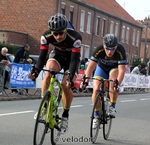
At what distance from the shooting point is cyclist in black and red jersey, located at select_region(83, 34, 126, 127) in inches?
347

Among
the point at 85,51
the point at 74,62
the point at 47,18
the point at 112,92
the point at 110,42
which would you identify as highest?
the point at 47,18

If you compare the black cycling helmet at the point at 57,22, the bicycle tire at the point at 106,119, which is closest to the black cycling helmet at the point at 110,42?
the bicycle tire at the point at 106,119

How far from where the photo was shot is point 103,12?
52094 mm

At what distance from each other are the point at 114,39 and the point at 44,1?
113 ft

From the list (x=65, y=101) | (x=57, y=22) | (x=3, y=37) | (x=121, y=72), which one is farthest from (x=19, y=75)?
(x=3, y=37)

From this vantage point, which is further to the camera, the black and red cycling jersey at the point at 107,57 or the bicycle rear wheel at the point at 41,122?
the black and red cycling jersey at the point at 107,57

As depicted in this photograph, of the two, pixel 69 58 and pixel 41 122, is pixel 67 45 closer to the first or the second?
pixel 69 58

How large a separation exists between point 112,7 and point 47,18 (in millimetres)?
16753

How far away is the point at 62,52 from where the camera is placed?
7.94m

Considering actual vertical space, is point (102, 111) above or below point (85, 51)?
below

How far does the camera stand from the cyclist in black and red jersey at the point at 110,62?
882 cm

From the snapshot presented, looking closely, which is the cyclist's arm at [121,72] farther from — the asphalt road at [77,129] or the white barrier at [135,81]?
the white barrier at [135,81]

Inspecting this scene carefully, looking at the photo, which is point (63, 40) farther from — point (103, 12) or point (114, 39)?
point (103, 12)

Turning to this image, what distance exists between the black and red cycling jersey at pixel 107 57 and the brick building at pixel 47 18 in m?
30.4
